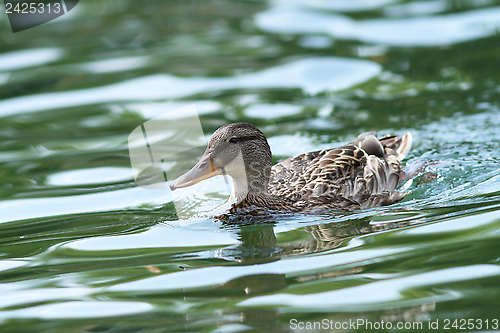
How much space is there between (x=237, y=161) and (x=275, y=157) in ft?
7.36

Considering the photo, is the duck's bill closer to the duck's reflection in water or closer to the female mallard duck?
the female mallard duck

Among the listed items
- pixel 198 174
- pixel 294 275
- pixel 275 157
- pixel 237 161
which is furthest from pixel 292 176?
pixel 294 275

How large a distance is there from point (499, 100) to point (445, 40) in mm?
3209

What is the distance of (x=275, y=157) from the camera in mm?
8695

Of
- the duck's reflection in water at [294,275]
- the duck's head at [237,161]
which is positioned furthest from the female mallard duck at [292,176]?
the duck's reflection in water at [294,275]

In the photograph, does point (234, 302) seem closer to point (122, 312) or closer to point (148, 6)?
point (122, 312)

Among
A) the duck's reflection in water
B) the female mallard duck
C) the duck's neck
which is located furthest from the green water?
the duck's neck

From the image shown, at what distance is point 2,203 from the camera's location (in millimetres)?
7461

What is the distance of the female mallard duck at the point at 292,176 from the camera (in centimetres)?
638

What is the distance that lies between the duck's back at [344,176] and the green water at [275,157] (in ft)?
1.00

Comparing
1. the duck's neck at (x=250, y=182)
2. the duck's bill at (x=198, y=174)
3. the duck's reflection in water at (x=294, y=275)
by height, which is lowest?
the duck's reflection in water at (x=294, y=275)

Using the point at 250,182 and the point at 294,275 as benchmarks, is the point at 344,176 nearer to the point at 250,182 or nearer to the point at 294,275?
the point at 250,182

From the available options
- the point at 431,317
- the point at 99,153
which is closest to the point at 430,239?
the point at 431,317

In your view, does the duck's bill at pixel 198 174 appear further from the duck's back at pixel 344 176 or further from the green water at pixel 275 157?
the duck's back at pixel 344 176
